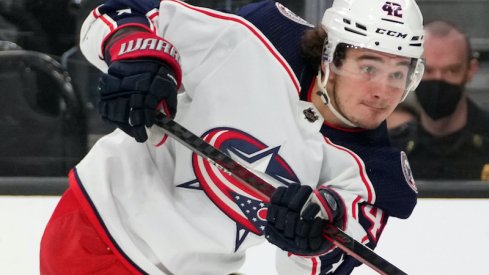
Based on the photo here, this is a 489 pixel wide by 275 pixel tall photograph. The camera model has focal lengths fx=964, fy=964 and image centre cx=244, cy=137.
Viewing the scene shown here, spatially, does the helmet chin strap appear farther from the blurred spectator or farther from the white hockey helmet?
the blurred spectator

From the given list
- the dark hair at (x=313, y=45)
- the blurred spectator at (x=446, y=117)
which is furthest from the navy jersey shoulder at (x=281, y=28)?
the blurred spectator at (x=446, y=117)

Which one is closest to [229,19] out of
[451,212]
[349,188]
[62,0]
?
[349,188]

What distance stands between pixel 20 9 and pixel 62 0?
0.13 metres

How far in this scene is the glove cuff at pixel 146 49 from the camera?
1.54m

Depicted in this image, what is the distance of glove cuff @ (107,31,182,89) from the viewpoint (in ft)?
5.07

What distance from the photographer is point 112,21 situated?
1.68 meters

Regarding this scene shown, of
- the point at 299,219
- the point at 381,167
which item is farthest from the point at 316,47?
the point at 299,219

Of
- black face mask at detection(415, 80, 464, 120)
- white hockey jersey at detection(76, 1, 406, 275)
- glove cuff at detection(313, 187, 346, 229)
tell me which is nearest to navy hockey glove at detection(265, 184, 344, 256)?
glove cuff at detection(313, 187, 346, 229)

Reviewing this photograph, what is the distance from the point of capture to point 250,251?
7.43 ft

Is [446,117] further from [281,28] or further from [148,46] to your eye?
[148,46]

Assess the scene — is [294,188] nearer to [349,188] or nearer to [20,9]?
[349,188]

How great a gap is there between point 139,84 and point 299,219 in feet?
1.07

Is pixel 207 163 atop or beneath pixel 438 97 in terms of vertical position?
atop

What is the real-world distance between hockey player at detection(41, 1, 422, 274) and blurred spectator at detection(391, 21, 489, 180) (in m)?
1.16
